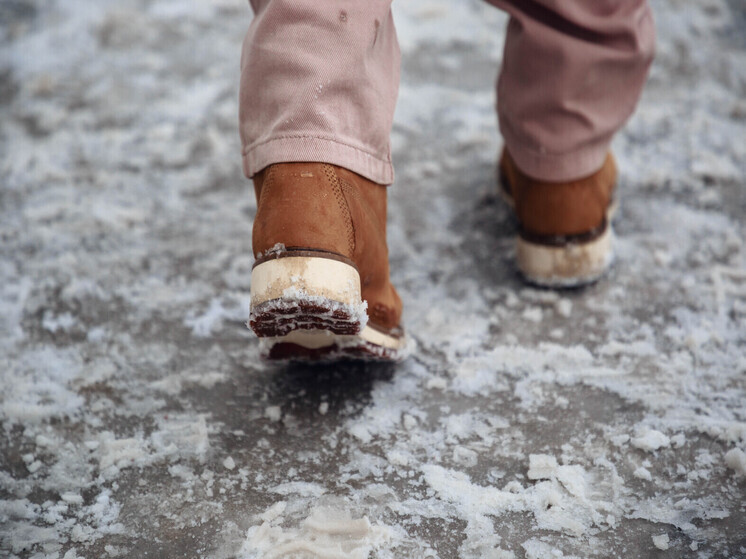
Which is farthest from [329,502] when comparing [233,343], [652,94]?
[652,94]

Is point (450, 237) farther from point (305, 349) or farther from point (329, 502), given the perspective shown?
point (329, 502)

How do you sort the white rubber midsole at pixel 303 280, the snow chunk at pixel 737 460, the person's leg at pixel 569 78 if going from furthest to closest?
the person's leg at pixel 569 78
the snow chunk at pixel 737 460
the white rubber midsole at pixel 303 280

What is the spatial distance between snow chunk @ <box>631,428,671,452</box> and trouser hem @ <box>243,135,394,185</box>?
0.48 meters

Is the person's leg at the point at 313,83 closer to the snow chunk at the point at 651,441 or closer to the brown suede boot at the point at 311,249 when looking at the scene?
the brown suede boot at the point at 311,249

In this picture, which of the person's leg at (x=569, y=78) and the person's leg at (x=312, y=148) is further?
the person's leg at (x=569, y=78)

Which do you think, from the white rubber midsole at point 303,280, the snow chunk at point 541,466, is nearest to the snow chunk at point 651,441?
the snow chunk at point 541,466

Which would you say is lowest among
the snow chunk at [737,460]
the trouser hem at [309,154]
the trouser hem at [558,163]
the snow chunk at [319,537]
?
the snow chunk at [319,537]

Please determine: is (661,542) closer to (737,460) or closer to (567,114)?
(737,460)

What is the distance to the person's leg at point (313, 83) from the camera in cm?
74

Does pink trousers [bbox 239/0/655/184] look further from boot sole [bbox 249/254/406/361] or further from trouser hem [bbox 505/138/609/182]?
boot sole [bbox 249/254/406/361]

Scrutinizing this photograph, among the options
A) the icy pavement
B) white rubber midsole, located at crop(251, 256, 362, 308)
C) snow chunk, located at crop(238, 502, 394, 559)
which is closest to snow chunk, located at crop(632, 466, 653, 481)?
the icy pavement

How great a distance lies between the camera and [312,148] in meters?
0.75

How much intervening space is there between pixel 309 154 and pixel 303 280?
0.15 meters

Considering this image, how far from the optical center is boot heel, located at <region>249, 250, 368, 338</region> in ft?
2.35
